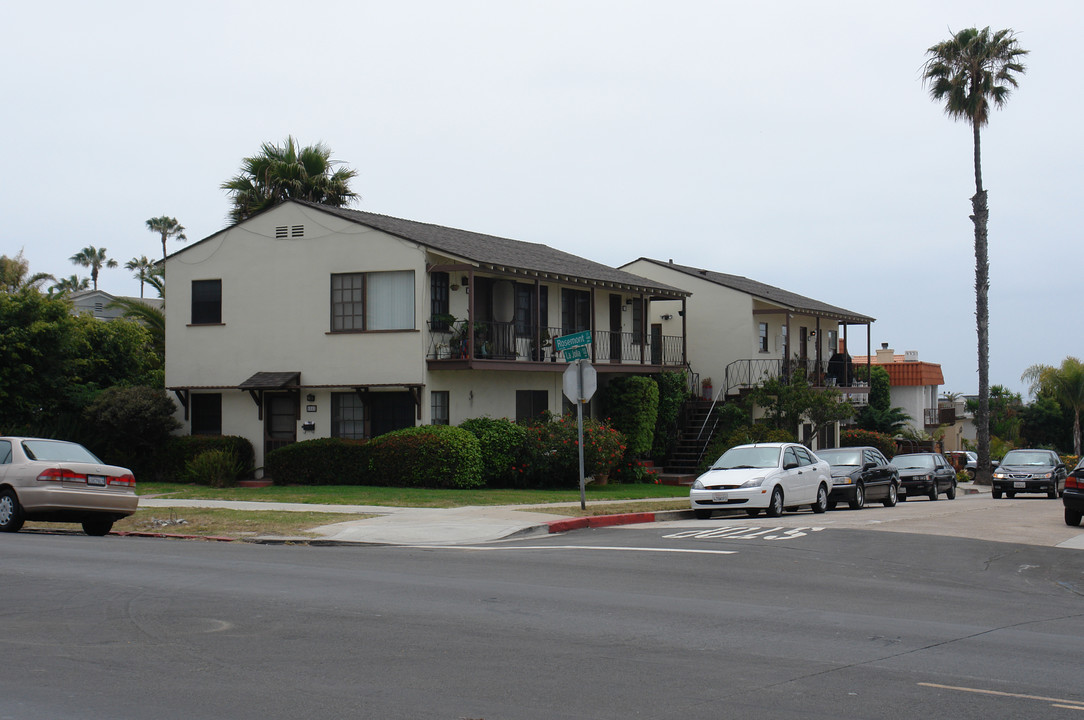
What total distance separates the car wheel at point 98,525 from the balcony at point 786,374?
24546 mm

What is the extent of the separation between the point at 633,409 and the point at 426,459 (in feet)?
31.5

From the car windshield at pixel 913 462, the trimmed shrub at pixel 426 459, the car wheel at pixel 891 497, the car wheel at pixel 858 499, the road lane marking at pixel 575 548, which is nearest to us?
the road lane marking at pixel 575 548

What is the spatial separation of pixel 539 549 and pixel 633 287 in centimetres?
2050

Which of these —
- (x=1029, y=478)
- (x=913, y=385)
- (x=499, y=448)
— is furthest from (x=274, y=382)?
(x=913, y=385)

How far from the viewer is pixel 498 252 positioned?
107ft

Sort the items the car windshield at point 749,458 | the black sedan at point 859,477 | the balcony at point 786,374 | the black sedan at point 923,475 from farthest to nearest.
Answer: the balcony at point 786,374 < the black sedan at point 923,475 < the black sedan at point 859,477 < the car windshield at point 749,458

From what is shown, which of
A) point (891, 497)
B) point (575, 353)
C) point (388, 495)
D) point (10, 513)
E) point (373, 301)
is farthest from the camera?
point (373, 301)

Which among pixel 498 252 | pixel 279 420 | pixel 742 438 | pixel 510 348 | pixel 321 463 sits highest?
pixel 498 252

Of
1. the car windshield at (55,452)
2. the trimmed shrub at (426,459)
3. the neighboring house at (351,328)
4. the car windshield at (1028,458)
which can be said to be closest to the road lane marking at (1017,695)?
the car windshield at (55,452)

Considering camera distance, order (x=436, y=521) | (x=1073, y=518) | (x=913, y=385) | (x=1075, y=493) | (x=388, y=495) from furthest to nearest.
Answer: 1. (x=913, y=385)
2. (x=388, y=495)
3. (x=1073, y=518)
4. (x=1075, y=493)
5. (x=436, y=521)

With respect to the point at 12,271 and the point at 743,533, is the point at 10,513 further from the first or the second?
the point at 12,271

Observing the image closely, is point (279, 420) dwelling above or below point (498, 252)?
below

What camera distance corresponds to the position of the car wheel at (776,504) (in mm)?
22087

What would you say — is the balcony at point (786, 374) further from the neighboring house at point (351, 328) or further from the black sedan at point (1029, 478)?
the neighboring house at point (351, 328)
